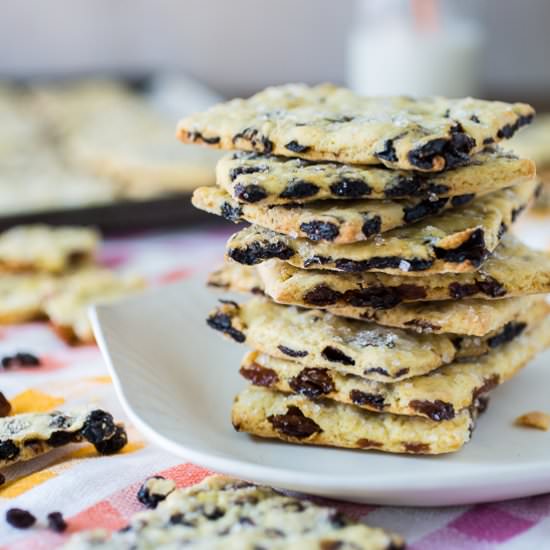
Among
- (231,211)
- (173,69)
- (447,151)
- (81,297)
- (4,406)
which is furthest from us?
(173,69)

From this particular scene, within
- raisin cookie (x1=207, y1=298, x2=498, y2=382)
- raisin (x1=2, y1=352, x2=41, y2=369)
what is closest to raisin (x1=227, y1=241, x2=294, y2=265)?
raisin cookie (x1=207, y1=298, x2=498, y2=382)

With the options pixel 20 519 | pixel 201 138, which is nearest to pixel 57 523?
pixel 20 519

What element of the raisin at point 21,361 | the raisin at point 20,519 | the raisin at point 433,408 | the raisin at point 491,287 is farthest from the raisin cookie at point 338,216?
the raisin at point 21,361

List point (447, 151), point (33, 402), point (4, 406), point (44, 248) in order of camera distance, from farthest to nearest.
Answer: point (44, 248)
point (33, 402)
point (4, 406)
point (447, 151)

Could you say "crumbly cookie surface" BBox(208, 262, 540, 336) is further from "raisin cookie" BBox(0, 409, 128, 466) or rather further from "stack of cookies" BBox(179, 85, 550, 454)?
"raisin cookie" BBox(0, 409, 128, 466)

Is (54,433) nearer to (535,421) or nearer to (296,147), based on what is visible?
(296,147)

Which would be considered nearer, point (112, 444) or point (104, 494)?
point (104, 494)

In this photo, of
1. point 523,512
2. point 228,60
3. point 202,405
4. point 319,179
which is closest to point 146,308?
point 202,405

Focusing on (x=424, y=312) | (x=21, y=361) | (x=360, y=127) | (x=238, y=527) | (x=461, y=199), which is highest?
(x=360, y=127)

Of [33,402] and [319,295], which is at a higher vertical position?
[319,295]
